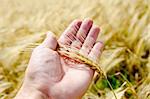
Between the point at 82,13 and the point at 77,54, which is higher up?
the point at 77,54

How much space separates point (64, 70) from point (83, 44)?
0.50 ft

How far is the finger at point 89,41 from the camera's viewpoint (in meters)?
2.17

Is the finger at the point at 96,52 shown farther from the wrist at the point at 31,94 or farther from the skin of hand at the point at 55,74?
the wrist at the point at 31,94

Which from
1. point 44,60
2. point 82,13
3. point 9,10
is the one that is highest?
point 44,60

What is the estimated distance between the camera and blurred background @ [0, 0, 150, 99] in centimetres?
251

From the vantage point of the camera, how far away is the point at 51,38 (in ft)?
7.15

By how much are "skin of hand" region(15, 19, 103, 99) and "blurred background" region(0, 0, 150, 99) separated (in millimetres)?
177

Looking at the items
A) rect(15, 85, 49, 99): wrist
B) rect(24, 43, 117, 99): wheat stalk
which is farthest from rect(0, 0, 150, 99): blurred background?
rect(15, 85, 49, 99): wrist

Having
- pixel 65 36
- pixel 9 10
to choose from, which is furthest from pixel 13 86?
pixel 9 10

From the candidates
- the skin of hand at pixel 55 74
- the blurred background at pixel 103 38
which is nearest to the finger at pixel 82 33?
the skin of hand at pixel 55 74

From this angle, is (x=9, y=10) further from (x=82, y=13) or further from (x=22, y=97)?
(x=22, y=97)

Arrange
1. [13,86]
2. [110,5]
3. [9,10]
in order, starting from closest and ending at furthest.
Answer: [13,86]
[110,5]
[9,10]

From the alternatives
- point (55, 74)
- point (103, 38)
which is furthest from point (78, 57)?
point (103, 38)

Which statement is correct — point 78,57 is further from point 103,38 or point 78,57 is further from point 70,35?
point 103,38
